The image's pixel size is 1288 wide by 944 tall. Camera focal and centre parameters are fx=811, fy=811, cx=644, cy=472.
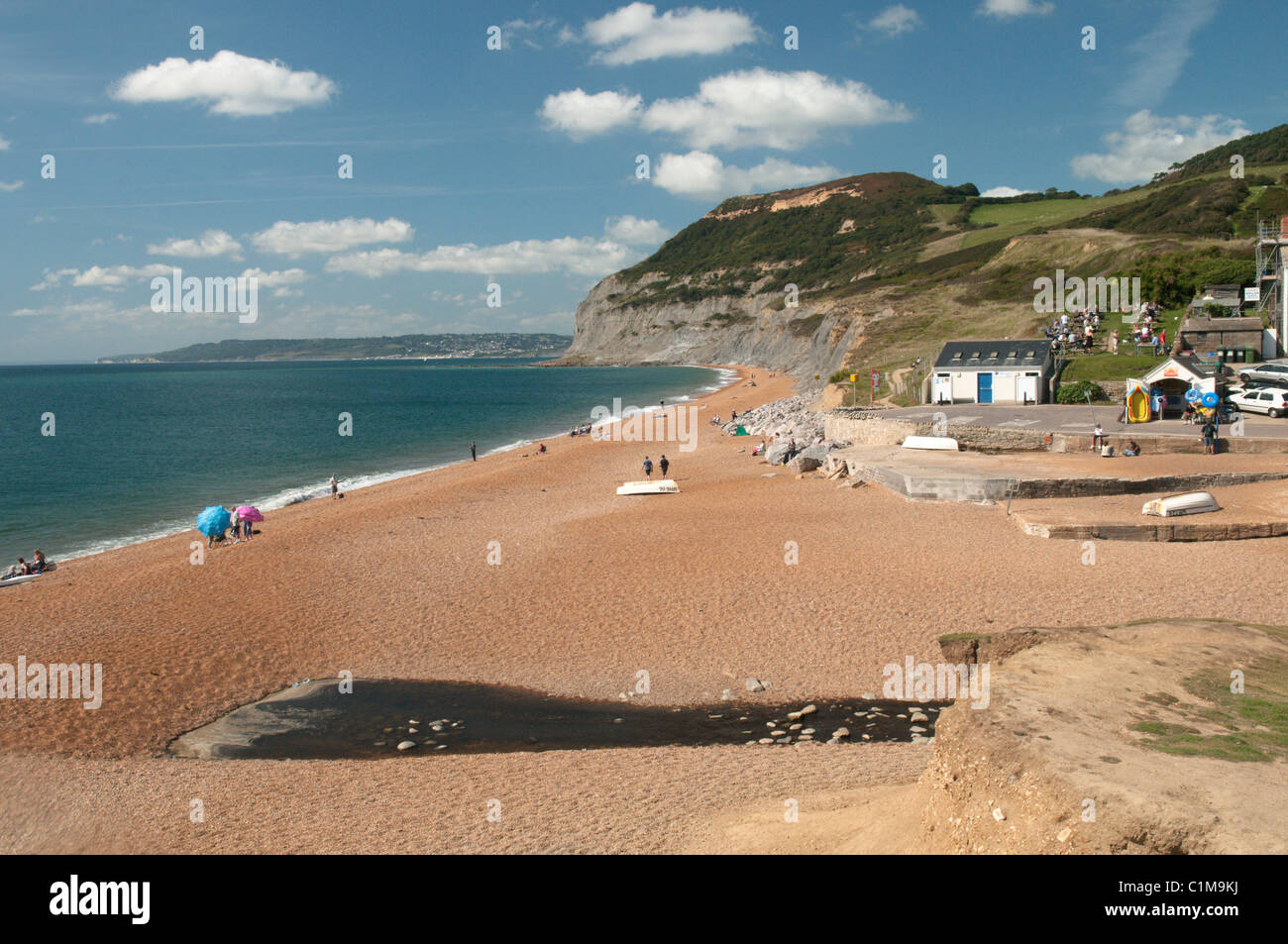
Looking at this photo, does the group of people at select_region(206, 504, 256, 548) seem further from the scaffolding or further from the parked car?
the scaffolding

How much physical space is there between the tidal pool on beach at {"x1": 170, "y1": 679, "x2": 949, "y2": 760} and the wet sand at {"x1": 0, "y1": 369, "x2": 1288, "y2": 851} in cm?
41

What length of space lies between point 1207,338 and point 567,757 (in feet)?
119

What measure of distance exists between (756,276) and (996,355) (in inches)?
4431

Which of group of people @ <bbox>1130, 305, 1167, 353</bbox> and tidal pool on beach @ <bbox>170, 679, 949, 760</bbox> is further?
group of people @ <bbox>1130, 305, 1167, 353</bbox>

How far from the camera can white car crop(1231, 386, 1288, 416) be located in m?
26.2

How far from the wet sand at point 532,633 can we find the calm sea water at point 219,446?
7831 millimetres

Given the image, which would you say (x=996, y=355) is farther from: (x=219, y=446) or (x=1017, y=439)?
(x=219, y=446)

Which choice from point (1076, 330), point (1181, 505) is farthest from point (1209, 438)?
point (1076, 330)

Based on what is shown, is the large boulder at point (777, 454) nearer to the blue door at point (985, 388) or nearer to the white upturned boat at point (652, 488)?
the white upturned boat at point (652, 488)

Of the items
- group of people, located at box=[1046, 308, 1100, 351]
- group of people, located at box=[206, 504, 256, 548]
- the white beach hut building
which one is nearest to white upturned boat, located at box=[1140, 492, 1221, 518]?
the white beach hut building

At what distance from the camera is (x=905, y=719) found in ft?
35.7

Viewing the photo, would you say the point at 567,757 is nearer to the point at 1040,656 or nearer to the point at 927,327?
the point at 1040,656

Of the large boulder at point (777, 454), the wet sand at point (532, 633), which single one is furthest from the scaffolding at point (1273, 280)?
the wet sand at point (532, 633)
